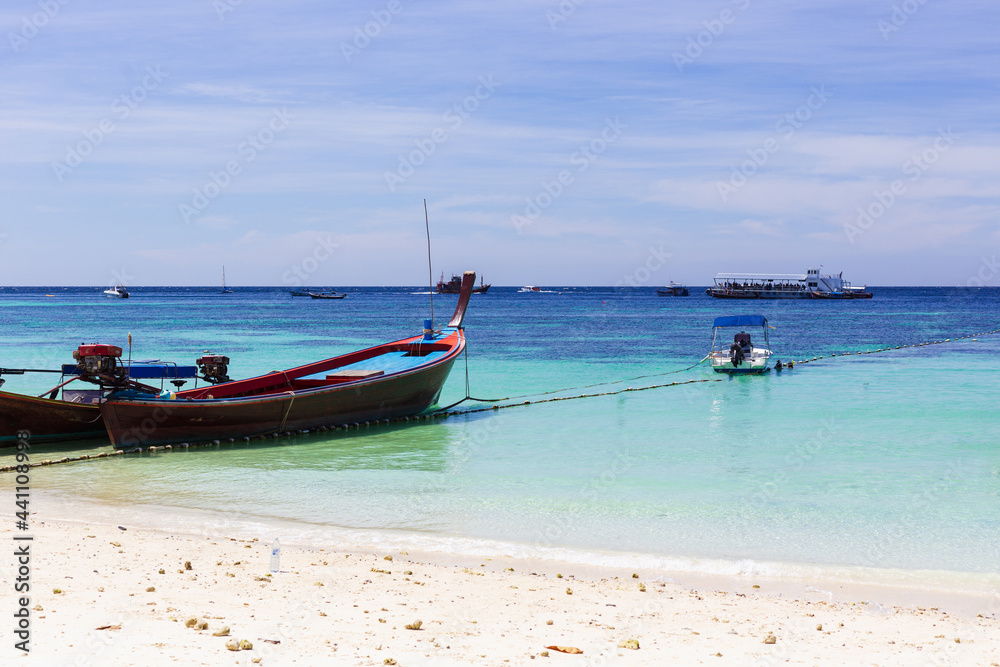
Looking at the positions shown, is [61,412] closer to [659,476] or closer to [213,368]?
[213,368]

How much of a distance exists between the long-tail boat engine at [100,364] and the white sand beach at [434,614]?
622cm

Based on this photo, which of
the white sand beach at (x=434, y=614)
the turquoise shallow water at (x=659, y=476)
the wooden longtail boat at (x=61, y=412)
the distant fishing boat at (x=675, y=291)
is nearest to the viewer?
the white sand beach at (x=434, y=614)

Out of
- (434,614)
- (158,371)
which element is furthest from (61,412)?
(434,614)

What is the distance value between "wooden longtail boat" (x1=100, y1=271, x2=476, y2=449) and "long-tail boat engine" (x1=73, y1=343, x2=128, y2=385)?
1.06 feet

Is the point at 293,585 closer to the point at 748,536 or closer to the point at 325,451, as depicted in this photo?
the point at 748,536

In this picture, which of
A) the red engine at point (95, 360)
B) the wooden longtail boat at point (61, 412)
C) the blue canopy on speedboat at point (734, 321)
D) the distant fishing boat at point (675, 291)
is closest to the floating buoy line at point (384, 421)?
the wooden longtail boat at point (61, 412)

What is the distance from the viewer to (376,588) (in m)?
7.97

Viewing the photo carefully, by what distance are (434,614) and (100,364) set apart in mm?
10432

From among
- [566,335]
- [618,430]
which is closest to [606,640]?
[618,430]

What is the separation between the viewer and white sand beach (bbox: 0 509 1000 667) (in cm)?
605

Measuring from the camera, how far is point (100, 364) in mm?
15164

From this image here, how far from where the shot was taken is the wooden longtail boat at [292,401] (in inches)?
621

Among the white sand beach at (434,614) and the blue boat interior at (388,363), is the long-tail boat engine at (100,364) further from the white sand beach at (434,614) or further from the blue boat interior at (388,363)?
the white sand beach at (434,614)

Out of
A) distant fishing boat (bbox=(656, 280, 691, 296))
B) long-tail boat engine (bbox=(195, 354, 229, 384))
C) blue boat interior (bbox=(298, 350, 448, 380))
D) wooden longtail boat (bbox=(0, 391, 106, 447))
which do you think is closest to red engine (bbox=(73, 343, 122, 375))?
wooden longtail boat (bbox=(0, 391, 106, 447))
